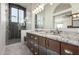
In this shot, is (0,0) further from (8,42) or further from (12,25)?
(8,42)

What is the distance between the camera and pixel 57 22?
4.75 feet

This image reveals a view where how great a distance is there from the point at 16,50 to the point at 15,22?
395 mm

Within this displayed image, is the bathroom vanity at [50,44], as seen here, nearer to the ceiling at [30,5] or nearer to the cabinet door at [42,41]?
the cabinet door at [42,41]

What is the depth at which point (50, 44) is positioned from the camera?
1.24 metres


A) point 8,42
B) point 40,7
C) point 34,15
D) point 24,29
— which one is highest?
point 40,7

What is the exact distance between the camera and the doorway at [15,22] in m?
1.42

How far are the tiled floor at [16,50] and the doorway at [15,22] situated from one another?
0.22 ft

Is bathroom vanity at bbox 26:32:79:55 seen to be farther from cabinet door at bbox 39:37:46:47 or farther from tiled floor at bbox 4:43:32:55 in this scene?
tiled floor at bbox 4:43:32:55

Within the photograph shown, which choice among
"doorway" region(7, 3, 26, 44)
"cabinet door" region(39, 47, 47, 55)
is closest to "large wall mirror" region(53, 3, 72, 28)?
"cabinet door" region(39, 47, 47, 55)

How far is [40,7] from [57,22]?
0.33m

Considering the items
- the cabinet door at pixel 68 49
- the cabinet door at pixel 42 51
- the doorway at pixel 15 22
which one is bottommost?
the cabinet door at pixel 42 51

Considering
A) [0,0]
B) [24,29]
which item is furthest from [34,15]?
[0,0]

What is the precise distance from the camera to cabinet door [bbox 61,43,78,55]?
944mm

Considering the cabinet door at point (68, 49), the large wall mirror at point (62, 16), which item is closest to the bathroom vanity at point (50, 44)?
the cabinet door at point (68, 49)
